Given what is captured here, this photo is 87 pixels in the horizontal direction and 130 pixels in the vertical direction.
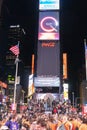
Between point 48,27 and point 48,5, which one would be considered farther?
point 48,5

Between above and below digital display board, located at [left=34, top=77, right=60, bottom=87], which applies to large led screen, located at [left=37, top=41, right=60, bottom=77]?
above

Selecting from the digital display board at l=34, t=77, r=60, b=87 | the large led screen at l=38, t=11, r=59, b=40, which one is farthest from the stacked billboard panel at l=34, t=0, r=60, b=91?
the digital display board at l=34, t=77, r=60, b=87

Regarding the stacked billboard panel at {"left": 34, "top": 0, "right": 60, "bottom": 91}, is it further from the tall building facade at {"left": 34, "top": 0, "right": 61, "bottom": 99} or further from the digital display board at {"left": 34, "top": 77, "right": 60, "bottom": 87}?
the digital display board at {"left": 34, "top": 77, "right": 60, "bottom": 87}

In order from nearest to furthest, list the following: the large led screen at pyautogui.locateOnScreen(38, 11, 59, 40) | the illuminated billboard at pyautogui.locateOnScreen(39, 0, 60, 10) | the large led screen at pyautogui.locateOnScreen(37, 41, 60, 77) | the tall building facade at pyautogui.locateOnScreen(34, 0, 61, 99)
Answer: the tall building facade at pyautogui.locateOnScreen(34, 0, 61, 99) → the large led screen at pyautogui.locateOnScreen(37, 41, 60, 77) → the large led screen at pyautogui.locateOnScreen(38, 11, 59, 40) → the illuminated billboard at pyautogui.locateOnScreen(39, 0, 60, 10)

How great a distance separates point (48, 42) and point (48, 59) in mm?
4184

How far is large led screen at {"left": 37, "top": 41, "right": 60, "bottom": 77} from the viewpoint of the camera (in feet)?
267

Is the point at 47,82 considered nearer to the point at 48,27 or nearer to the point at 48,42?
the point at 48,42

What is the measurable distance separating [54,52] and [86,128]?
7015 centimetres

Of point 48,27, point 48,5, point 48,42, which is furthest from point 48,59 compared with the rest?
point 48,5

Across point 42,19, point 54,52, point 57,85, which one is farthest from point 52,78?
point 42,19

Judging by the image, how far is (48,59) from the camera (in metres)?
81.3

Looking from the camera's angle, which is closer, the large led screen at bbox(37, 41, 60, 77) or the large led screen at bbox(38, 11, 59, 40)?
the large led screen at bbox(37, 41, 60, 77)

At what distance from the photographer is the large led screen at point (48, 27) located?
82.8 m

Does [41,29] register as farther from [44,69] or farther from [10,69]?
[10,69]
